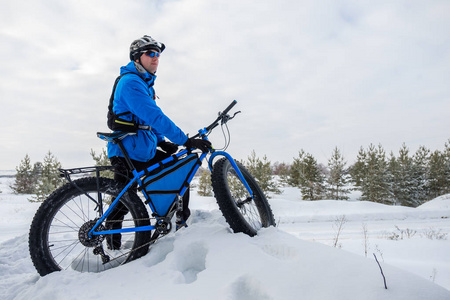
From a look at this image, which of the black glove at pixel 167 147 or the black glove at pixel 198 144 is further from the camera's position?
the black glove at pixel 167 147

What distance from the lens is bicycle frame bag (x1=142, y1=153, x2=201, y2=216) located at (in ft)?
9.12

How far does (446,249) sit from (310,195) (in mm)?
19203

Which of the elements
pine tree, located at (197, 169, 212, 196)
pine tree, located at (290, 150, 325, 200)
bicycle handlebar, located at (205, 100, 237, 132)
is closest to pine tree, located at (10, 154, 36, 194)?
pine tree, located at (197, 169, 212, 196)

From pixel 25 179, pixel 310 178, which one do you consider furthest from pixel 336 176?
pixel 25 179

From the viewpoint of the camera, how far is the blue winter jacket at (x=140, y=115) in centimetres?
256

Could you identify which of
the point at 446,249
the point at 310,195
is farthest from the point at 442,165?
the point at 446,249

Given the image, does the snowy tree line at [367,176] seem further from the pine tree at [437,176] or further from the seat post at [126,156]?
the seat post at [126,156]

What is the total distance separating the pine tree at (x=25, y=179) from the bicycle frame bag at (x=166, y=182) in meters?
33.4

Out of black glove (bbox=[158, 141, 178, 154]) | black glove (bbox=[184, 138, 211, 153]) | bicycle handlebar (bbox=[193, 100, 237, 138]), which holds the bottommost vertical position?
black glove (bbox=[184, 138, 211, 153])

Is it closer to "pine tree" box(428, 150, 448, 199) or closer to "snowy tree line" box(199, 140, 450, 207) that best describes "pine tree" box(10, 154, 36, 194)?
"snowy tree line" box(199, 140, 450, 207)

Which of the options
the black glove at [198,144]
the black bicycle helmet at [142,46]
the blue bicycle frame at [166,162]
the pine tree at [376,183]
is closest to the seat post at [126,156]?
the blue bicycle frame at [166,162]

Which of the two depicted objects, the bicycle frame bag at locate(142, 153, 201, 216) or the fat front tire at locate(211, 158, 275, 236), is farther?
the bicycle frame bag at locate(142, 153, 201, 216)

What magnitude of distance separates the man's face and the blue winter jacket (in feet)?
0.25

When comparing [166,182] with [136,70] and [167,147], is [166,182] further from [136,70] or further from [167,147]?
[136,70]
